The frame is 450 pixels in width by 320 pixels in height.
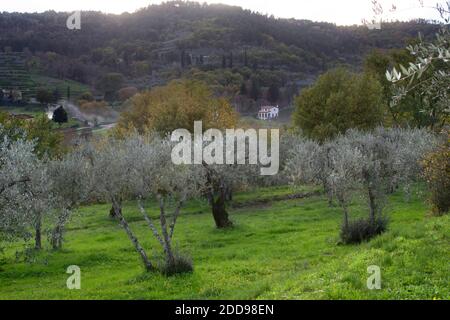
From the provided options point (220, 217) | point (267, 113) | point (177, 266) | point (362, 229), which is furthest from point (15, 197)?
point (267, 113)

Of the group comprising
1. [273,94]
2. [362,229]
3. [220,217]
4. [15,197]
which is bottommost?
[220,217]

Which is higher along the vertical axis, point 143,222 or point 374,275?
point 374,275

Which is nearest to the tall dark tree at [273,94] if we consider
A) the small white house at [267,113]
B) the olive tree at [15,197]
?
the small white house at [267,113]

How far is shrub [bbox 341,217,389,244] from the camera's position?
80.7 feet

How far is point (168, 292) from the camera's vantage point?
57.2ft

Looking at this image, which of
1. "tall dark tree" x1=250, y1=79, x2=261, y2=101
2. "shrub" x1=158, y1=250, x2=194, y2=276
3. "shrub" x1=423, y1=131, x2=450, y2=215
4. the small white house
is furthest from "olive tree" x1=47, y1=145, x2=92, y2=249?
"tall dark tree" x1=250, y1=79, x2=261, y2=101

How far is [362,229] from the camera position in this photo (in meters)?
24.9

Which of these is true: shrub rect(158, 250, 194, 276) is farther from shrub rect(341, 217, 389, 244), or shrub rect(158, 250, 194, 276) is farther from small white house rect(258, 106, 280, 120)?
small white house rect(258, 106, 280, 120)

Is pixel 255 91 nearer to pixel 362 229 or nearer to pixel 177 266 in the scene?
pixel 362 229

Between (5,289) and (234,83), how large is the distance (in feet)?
484

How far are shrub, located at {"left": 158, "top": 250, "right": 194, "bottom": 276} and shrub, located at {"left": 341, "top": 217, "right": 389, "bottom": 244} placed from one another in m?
8.67

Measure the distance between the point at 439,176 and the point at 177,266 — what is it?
15.1 meters

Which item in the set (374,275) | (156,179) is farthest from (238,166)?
(374,275)
